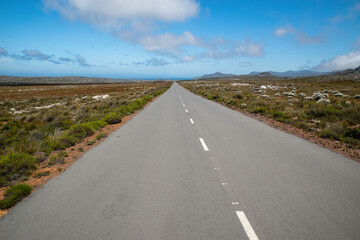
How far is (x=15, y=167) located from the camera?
5.02m

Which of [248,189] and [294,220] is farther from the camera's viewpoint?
[248,189]

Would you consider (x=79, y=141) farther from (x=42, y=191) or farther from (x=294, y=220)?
(x=294, y=220)

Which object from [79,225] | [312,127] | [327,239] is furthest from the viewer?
[312,127]

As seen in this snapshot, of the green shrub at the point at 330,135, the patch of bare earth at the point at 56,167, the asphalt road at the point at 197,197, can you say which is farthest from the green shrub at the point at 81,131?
the green shrub at the point at 330,135

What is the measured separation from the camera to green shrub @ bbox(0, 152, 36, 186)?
15.6ft

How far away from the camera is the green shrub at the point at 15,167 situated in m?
4.75

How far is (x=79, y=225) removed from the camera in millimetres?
3031

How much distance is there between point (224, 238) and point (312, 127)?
990 cm

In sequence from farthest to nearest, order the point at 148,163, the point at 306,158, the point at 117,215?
the point at 306,158 < the point at 148,163 < the point at 117,215

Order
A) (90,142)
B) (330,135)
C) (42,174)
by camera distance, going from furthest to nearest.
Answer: (330,135), (90,142), (42,174)

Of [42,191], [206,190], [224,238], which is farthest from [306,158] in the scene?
[42,191]

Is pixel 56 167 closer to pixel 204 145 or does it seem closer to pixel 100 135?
pixel 100 135

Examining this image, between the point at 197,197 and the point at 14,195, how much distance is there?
12.2 feet

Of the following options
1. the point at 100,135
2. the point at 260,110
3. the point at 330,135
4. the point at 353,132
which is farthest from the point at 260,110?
the point at 100,135
